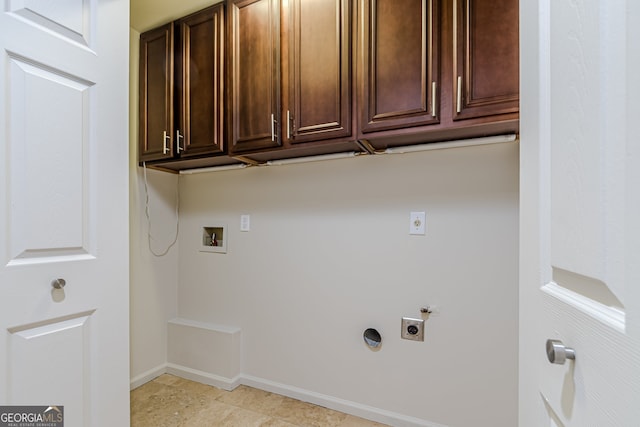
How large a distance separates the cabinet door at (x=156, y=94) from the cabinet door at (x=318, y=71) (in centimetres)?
85

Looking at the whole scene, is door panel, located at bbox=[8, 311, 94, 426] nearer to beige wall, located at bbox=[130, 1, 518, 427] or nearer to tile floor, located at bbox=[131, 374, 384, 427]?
tile floor, located at bbox=[131, 374, 384, 427]

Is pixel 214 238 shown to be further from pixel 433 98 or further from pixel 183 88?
pixel 433 98

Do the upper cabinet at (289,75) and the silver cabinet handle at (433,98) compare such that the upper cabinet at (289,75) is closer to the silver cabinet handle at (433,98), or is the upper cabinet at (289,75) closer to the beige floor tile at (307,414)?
the silver cabinet handle at (433,98)

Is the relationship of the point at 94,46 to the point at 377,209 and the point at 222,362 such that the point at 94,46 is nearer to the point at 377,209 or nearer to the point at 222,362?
the point at 377,209

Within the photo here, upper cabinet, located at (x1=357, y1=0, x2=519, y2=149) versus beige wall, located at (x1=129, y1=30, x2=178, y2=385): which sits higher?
upper cabinet, located at (x1=357, y1=0, x2=519, y2=149)

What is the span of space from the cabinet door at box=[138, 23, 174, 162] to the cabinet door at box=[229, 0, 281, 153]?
0.50 metres

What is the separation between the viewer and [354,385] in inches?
71.6

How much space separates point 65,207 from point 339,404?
1.75 meters

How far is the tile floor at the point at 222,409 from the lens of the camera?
1.73 meters

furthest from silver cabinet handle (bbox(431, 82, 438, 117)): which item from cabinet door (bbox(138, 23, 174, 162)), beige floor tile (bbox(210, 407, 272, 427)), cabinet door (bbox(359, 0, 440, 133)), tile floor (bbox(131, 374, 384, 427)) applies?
beige floor tile (bbox(210, 407, 272, 427))

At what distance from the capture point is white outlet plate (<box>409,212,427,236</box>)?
167cm
